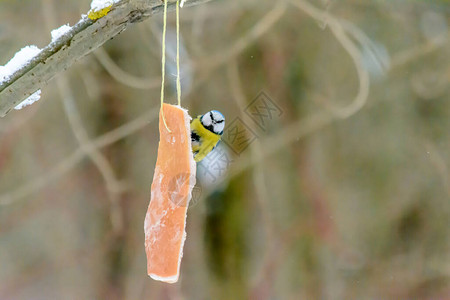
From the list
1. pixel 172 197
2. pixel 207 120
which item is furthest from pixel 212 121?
pixel 172 197

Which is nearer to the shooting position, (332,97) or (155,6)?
(155,6)

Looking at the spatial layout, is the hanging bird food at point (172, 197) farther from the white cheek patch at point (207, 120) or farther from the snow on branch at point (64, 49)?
the white cheek patch at point (207, 120)

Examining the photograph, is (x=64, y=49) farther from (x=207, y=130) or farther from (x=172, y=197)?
(x=207, y=130)

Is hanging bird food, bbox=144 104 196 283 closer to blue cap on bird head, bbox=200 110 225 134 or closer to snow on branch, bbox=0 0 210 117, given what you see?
snow on branch, bbox=0 0 210 117

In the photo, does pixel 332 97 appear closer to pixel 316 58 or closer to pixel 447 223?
pixel 316 58

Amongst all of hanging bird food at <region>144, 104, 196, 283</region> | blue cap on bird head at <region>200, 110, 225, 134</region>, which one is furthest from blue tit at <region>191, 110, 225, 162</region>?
hanging bird food at <region>144, 104, 196, 283</region>

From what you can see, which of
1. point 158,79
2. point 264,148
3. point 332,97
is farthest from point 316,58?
point 158,79
